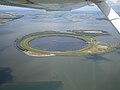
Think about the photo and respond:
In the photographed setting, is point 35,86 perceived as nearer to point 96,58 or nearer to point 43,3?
point 96,58

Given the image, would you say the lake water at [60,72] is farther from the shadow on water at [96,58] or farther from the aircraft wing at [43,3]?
the aircraft wing at [43,3]

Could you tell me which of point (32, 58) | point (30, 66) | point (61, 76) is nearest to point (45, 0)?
point (61, 76)

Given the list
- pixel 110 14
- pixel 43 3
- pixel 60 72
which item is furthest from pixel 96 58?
pixel 43 3

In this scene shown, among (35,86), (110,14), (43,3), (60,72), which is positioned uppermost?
(43,3)

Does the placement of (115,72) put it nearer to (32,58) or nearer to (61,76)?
(61,76)

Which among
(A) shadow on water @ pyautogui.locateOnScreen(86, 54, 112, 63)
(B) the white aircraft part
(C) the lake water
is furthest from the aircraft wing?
(A) shadow on water @ pyautogui.locateOnScreen(86, 54, 112, 63)

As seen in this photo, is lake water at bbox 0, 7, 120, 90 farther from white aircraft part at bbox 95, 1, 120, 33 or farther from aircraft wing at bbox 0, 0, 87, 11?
aircraft wing at bbox 0, 0, 87, 11

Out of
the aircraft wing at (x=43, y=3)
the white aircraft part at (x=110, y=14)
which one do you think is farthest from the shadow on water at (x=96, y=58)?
the aircraft wing at (x=43, y=3)

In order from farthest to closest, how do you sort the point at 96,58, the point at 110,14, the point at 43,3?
the point at 96,58 < the point at 110,14 < the point at 43,3

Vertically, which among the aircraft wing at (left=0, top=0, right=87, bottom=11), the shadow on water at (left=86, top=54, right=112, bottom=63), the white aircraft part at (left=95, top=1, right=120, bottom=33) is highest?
the aircraft wing at (left=0, top=0, right=87, bottom=11)
